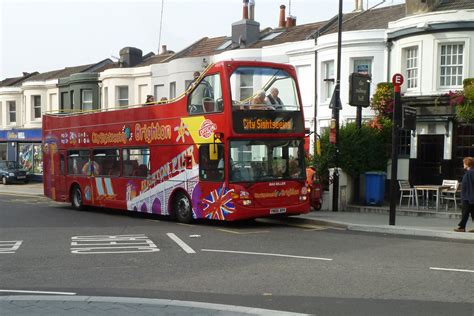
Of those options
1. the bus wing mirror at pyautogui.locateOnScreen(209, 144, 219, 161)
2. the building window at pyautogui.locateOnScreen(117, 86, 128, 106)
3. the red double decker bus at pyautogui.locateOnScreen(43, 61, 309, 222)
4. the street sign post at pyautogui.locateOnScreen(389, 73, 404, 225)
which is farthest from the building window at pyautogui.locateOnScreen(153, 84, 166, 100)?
the street sign post at pyautogui.locateOnScreen(389, 73, 404, 225)

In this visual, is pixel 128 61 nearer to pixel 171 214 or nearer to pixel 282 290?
pixel 171 214

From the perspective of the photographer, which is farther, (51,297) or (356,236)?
(356,236)

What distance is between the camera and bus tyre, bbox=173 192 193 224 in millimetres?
15141

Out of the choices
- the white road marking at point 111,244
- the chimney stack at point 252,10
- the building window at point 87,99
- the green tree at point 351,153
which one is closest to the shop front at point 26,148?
the building window at point 87,99

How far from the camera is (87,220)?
16875 mm

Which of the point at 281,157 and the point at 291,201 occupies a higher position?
the point at 281,157

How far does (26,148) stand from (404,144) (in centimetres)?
3191

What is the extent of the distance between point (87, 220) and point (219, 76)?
6.60 meters

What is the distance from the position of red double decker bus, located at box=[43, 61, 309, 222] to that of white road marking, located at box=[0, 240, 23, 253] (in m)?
4.66

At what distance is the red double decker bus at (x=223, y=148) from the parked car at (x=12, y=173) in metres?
25.1

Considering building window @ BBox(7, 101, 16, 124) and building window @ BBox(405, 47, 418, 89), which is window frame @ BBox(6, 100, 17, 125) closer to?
building window @ BBox(7, 101, 16, 124)

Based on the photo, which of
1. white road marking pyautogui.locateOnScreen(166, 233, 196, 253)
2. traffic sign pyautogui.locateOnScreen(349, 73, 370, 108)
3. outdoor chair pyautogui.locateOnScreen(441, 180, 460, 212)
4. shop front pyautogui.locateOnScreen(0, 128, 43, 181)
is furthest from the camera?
shop front pyautogui.locateOnScreen(0, 128, 43, 181)

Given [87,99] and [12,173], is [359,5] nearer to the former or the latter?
[87,99]

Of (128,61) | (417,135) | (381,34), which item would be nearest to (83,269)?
(417,135)
